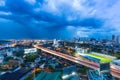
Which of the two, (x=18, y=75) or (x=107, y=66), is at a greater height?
(x=107, y=66)

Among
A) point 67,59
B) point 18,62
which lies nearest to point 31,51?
point 67,59

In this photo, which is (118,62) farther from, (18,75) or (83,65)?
(18,75)

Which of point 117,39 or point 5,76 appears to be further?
point 117,39

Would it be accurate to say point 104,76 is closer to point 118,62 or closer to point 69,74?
point 69,74

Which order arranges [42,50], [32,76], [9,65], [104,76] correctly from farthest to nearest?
[42,50]
[9,65]
[32,76]
[104,76]

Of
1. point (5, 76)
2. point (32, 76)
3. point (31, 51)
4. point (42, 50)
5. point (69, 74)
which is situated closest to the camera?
→ point (69, 74)

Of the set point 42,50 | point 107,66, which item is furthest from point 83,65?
point 42,50

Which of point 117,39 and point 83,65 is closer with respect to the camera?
point 83,65


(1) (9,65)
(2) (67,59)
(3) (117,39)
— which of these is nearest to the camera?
(1) (9,65)

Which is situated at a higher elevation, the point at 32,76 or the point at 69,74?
the point at 69,74
